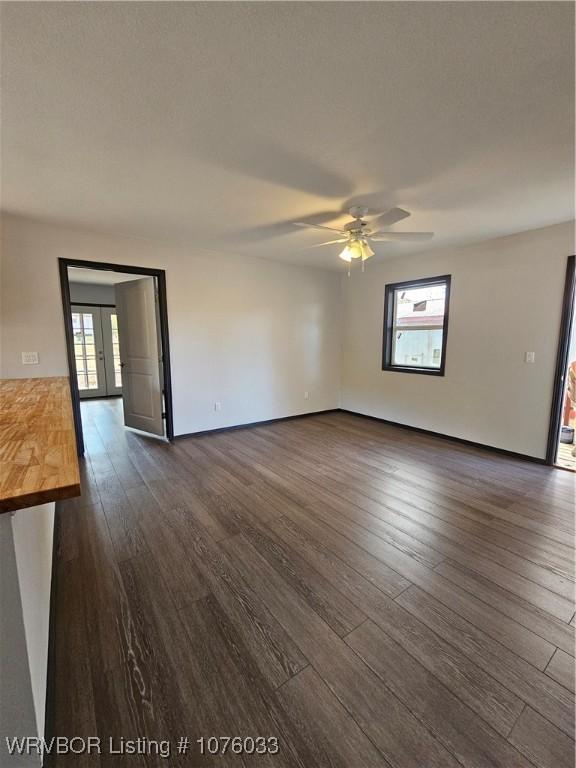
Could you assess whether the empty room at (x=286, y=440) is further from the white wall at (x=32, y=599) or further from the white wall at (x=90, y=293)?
the white wall at (x=90, y=293)

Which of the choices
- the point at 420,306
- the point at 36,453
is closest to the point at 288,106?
the point at 36,453

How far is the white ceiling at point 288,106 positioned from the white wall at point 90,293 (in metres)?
4.27

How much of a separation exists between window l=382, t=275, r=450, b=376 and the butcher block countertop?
422 centimetres

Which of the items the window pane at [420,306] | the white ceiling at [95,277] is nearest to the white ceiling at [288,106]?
the window pane at [420,306]

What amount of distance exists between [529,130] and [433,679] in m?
2.72

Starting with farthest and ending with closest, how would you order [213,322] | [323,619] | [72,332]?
[213,322] < [72,332] < [323,619]

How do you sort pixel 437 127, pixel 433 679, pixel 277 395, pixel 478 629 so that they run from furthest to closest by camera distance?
1. pixel 277 395
2. pixel 437 127
3. pixel 478 629
4. pixel 433 679

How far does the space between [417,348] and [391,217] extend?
7.40 feet

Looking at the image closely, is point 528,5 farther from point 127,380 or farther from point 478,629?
point 127,380

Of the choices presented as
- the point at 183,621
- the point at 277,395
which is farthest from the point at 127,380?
the point at 183,621

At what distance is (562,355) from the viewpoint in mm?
3148

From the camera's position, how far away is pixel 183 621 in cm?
151

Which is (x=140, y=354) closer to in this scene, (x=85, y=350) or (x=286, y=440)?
(x=286, y=440)

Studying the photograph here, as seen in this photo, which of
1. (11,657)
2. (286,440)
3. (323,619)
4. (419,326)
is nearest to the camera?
(11,657)
